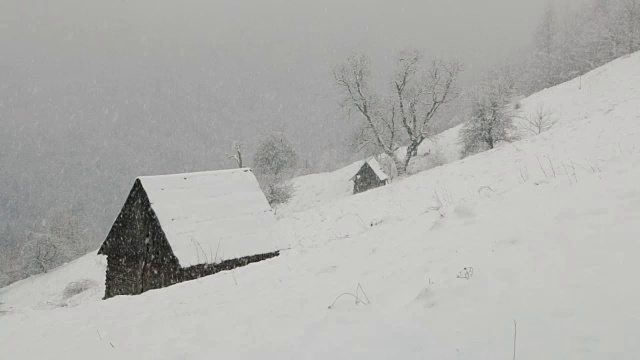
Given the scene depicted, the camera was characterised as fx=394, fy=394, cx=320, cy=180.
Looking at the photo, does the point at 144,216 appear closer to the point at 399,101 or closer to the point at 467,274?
the point at 467,274

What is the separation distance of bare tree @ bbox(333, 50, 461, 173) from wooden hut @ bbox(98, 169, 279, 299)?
2187 centimetres

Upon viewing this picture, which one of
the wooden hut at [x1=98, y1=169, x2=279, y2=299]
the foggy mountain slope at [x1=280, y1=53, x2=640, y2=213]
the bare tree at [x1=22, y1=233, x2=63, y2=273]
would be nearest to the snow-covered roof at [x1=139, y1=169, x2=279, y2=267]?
the wooden hut at [x1=98, y1=169, x2=279, y2=299]

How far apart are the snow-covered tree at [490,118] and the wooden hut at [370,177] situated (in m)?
10.9

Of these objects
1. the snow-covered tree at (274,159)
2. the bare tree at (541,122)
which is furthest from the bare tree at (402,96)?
the snow-covered tree at (274,159)

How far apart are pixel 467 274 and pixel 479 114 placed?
1122 inches

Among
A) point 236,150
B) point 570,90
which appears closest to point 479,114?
point 570,90

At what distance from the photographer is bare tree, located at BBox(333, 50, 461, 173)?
34562 millimetres

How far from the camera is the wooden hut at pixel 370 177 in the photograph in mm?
39844

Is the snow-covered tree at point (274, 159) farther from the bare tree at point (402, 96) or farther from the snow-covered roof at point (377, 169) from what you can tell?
the bare tree at point (402, 96)

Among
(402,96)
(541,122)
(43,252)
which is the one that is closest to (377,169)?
(402,96)

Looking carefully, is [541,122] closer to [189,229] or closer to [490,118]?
[490,118]

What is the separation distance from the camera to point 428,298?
3.76 metres

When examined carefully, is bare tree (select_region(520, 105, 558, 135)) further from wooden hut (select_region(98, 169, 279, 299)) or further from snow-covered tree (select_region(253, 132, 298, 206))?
wooden hut (select_region(98, 169, 279, 299))

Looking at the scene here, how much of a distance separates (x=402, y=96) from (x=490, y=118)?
339 inches
